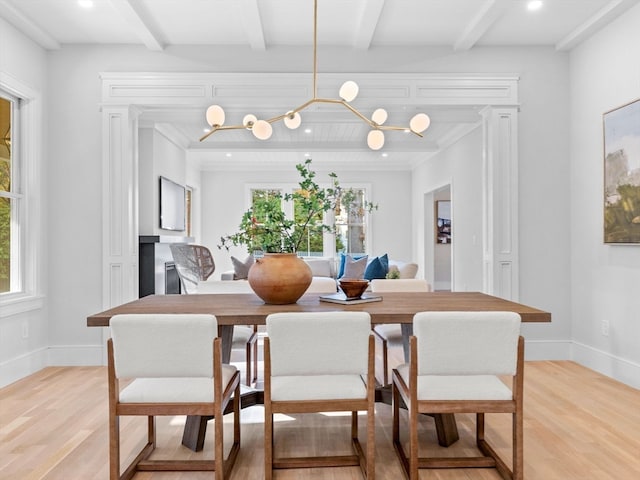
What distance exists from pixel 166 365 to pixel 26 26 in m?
3.18

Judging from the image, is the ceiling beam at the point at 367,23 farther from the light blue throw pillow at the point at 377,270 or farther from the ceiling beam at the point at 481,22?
the light blue throw pillow at the point at 377,270

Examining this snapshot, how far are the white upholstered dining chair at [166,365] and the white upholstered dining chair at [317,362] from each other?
0.68ft

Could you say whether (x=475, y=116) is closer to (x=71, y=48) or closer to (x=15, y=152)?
(x=71, y=48)

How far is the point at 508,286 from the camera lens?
4.05 m

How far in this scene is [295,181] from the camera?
360 inches

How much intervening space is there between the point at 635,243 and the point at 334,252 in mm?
6310

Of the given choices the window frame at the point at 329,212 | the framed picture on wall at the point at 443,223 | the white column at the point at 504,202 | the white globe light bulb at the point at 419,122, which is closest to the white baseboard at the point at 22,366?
the white globe light bulb at the point at 419,122

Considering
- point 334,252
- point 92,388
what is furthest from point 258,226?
point 334,252

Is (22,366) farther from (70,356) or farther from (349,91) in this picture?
(349,91)

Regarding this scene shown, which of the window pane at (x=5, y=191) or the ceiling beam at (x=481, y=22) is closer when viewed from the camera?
the ceiling beam at (x=481, y=22)

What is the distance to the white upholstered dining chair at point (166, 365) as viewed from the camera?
1782 millimetres

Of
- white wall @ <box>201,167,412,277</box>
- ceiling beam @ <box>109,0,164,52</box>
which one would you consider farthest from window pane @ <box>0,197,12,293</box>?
white wall @ <box>201,167,412,277</box>

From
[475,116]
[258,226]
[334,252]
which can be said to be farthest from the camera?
[334,252]

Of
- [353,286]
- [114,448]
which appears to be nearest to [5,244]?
[114,448]
